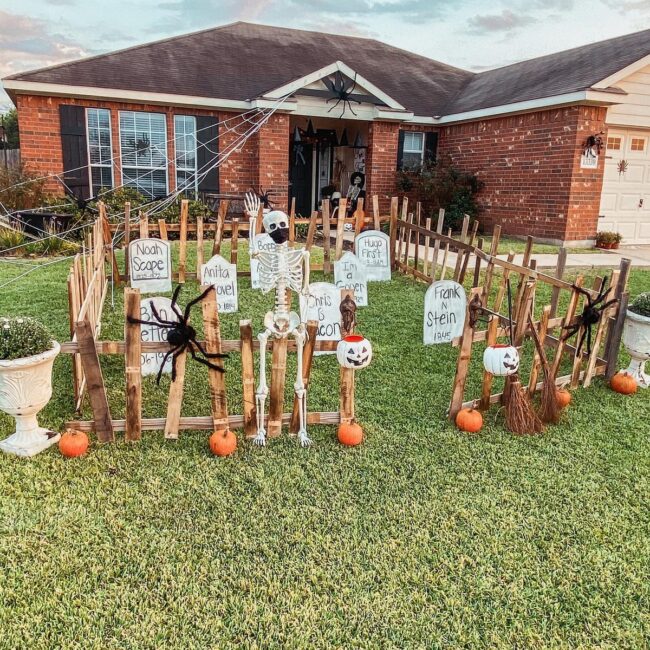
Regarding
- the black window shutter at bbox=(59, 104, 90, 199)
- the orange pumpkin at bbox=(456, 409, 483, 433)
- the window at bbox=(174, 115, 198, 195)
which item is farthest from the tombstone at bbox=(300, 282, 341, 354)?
the black window shutter at bbox=(59, 104, 90, 199)

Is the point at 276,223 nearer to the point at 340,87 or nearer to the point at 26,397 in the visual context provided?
the point at 26,397

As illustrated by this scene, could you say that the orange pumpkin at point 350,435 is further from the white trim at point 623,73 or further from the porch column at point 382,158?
the porch column at point 382,158

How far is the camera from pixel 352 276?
21.1ft

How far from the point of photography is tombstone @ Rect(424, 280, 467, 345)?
5074 mm

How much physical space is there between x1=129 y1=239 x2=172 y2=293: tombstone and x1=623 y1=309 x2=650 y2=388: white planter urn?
4.83m

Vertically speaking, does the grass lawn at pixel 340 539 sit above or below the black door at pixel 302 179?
below

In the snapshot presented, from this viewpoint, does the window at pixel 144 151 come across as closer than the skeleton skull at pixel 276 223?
No

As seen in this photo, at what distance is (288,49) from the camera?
52.1 ft

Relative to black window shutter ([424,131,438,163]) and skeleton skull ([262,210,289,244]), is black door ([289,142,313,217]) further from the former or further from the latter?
skeleton skull ([262,210,289,244])

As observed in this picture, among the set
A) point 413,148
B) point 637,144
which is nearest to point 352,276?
point 637,144

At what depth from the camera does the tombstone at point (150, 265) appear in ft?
21.2

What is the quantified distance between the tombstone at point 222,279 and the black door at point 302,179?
10118 millimetres

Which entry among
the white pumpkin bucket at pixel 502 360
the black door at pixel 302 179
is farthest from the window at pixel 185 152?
the white pumpkin bucket at pixel 502 360

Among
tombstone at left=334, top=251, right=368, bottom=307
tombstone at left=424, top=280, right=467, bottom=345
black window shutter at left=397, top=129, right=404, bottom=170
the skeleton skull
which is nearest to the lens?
the skeleton skull
